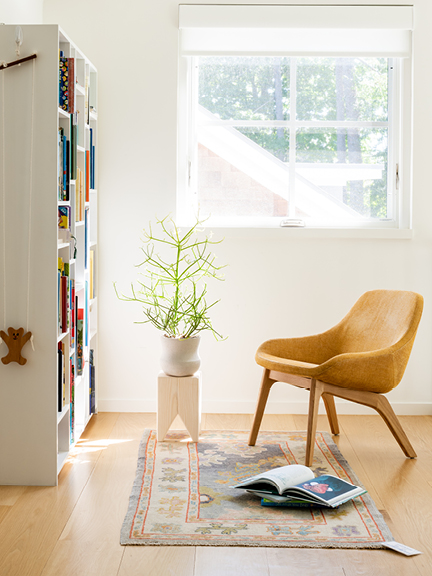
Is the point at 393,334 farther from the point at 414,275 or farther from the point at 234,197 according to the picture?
the point at 234,197

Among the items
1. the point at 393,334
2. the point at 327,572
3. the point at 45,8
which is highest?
the point at 45,8

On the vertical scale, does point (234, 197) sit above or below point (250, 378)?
above

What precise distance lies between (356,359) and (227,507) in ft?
2.78

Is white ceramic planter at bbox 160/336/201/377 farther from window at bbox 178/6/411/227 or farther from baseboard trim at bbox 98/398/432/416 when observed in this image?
window at bbox 178/6/411/227

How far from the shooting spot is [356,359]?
272cm

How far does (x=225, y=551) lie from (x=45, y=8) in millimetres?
2930

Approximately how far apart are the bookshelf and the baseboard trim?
941 mm

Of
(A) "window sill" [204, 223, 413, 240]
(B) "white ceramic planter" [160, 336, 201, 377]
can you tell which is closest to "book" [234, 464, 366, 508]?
(B) "white ceramic planter" [160, 336, 201, 377]

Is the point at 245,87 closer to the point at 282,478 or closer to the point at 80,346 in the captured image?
the point at 80,346

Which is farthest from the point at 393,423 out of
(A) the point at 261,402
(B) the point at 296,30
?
(B) the point at 296,30

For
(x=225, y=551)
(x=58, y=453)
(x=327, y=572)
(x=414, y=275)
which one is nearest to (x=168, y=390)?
(x=58, y=453)

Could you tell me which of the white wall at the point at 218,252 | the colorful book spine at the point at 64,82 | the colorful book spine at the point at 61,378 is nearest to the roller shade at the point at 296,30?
the white wall at the point at 218,252

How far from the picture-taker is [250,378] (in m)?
3.62

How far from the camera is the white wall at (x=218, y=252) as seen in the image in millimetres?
3471
